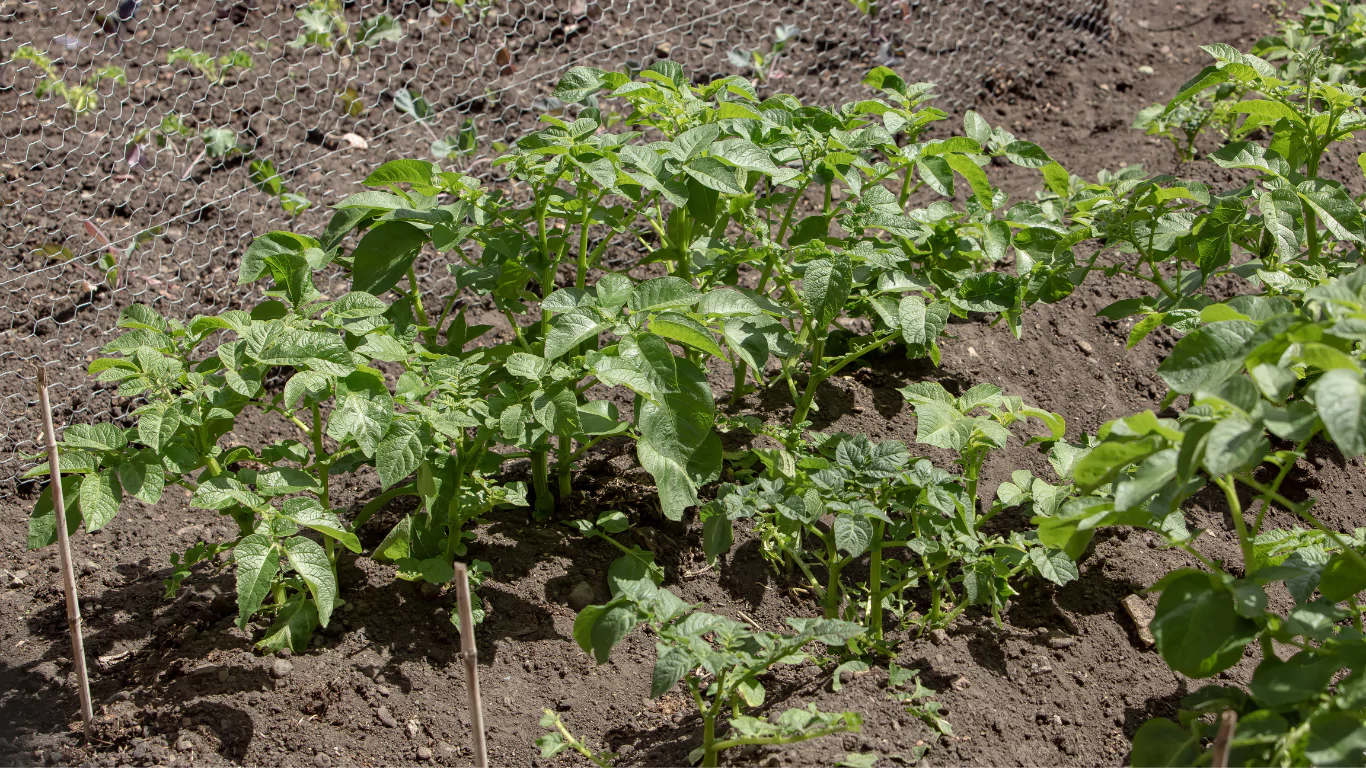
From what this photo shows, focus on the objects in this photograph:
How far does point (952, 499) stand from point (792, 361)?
631 mm

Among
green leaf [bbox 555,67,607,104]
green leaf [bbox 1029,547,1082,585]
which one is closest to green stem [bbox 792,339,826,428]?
green leaf [bbox 1029,547,1082,585]

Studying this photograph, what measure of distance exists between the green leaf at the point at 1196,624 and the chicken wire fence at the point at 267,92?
2123 mm

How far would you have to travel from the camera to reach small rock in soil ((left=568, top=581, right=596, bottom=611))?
214cm

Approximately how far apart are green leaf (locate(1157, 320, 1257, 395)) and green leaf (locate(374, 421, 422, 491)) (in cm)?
109

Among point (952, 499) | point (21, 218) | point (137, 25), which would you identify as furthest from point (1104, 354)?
point (137, 25)

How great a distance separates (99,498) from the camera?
69.9 inches

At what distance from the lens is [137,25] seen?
12.5ft

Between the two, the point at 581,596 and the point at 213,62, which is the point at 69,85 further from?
the point at 581,596

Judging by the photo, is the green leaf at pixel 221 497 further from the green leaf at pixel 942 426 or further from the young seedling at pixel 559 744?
the green leaf at pixel 942 426

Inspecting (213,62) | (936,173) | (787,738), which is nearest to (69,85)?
(213,62)

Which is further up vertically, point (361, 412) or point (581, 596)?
point (361, 412)

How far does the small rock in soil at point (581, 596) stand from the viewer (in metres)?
2.14

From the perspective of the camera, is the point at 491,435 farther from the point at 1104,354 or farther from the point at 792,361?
the point at 1104,354

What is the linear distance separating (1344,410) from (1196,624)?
36 cm
